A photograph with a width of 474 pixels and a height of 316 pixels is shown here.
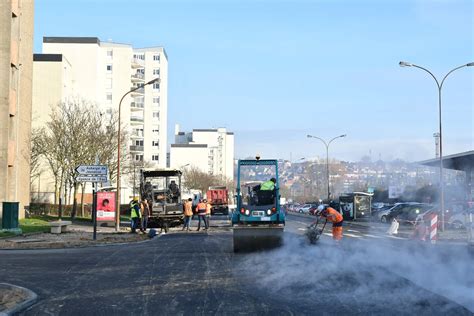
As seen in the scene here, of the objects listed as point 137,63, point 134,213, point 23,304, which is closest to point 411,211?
point 23,304

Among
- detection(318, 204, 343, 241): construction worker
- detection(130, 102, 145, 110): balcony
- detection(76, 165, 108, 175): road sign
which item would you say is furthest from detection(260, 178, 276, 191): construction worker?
detection(130, 102, 145, 110): balcony

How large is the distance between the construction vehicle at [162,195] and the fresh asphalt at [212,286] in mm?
16852

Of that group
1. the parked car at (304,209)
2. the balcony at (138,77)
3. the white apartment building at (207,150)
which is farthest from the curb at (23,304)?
the white apartment building at (207,150)

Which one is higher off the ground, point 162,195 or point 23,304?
point 162,195

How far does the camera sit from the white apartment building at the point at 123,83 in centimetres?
9281

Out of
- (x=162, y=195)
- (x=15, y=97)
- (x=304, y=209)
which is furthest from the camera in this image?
(x=304, y=209)

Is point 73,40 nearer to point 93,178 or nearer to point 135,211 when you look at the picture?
point 135,211

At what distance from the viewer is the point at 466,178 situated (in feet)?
28.0

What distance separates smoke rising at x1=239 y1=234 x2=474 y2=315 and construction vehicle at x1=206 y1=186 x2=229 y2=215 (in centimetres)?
5087

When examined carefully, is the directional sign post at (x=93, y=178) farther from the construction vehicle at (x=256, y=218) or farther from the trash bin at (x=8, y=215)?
the construction vehicle at (x=256, y=218)

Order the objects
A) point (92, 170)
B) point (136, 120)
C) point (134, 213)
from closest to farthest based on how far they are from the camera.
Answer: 1. point (92, 170)
2. point (134, 213)
3. point (136, 120)

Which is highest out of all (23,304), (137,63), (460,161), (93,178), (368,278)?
(137,63)

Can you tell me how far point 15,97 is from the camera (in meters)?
39.8

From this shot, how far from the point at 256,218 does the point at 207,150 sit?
495 ft
